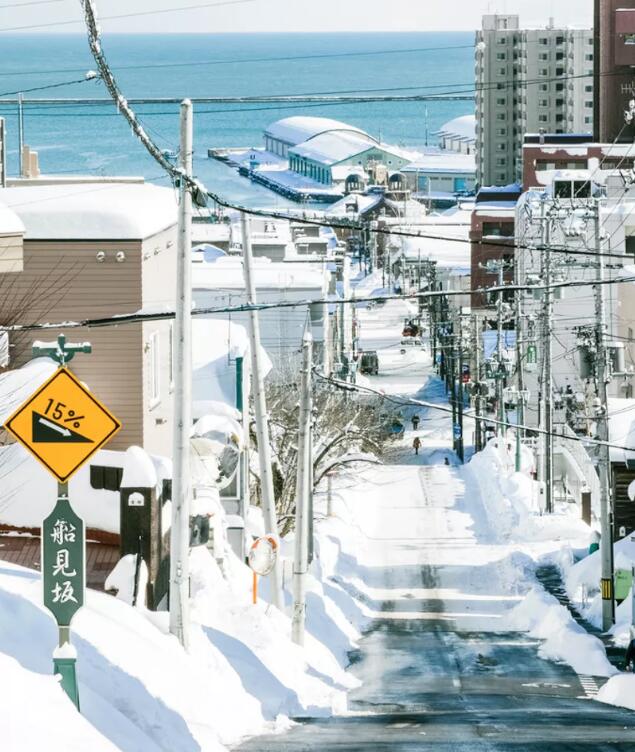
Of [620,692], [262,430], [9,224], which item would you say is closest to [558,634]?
[620,692]

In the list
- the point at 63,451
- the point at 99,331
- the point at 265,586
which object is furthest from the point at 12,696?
the point at 265,586

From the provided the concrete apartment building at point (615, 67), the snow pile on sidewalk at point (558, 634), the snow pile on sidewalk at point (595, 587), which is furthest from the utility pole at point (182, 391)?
the concrete apartment building at point (615, 67)

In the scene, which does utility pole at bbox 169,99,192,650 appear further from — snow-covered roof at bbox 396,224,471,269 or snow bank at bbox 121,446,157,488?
snow-covered roof at bbox 396,224,471,269

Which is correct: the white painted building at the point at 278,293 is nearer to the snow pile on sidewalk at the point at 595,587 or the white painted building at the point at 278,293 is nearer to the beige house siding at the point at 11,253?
the snow pile on sidewalk at the point at 595,587

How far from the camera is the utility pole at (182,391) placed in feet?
47.6

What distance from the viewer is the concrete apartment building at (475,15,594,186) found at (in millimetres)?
149500

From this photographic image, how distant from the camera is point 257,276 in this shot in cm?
5394

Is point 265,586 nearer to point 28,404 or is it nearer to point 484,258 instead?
→ point 28,404

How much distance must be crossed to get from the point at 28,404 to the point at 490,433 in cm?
5854

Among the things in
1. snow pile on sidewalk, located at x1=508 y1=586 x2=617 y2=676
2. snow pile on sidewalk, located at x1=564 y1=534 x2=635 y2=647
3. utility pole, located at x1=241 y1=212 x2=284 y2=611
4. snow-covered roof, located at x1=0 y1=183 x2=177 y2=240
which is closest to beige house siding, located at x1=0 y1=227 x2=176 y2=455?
snow-covered roof, located at x1=0 y1=183 x2=177 y2=240

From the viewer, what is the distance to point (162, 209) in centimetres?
2336

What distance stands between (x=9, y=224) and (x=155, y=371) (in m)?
4.39

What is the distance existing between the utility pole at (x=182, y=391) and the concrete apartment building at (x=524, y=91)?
448ft

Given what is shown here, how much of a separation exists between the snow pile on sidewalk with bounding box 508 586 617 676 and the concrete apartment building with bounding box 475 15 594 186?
123m
